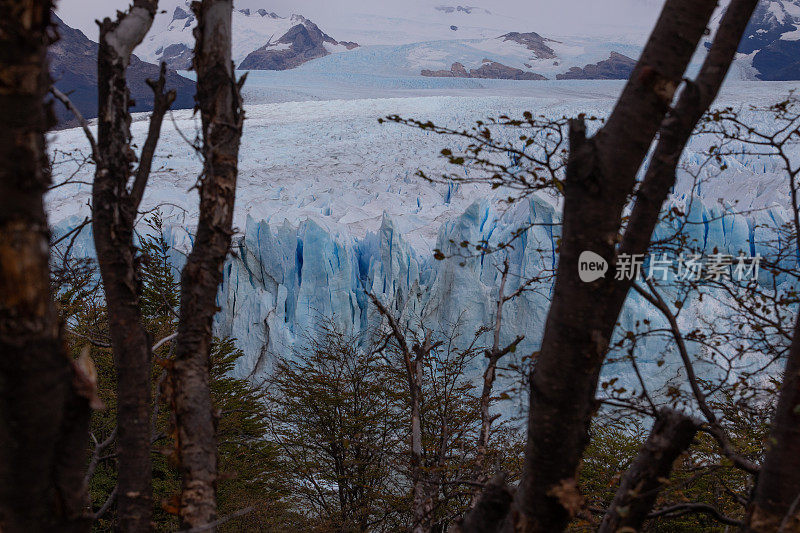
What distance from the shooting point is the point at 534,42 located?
35438mm

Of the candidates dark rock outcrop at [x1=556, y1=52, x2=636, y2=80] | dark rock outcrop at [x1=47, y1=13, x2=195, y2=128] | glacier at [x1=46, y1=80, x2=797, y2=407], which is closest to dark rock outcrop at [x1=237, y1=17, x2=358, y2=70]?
dark rock outcrop at [x1=47, y1=13, x2=195, y2=128]

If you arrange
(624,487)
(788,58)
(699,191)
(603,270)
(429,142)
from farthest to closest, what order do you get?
(788,58), (429,142), (699,191), (624,487), (603,270)

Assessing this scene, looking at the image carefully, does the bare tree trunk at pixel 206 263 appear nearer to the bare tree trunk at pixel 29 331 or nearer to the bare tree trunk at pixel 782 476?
the bare tree trunk at pixel 29 331

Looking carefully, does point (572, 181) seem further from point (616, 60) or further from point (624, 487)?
point (616, 60)

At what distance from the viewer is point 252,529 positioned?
25.5ft

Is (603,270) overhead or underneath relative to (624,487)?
overhead

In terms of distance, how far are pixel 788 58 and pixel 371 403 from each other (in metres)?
29.7

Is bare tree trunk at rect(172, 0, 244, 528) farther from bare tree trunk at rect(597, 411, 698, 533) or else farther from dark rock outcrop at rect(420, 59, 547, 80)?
dark rock outcrop at rect(420, 59, 547, 80)

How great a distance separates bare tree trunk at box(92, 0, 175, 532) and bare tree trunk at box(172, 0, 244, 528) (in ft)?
0.82

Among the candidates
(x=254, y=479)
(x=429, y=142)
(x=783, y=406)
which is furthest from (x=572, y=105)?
(x=783, y=406)

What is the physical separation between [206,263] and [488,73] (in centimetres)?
3215

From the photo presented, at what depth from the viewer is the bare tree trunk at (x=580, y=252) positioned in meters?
1.40

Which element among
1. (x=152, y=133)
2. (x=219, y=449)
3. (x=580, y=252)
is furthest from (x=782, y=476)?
(x=219, y=449)

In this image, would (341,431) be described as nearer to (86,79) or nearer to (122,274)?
(122,274)
